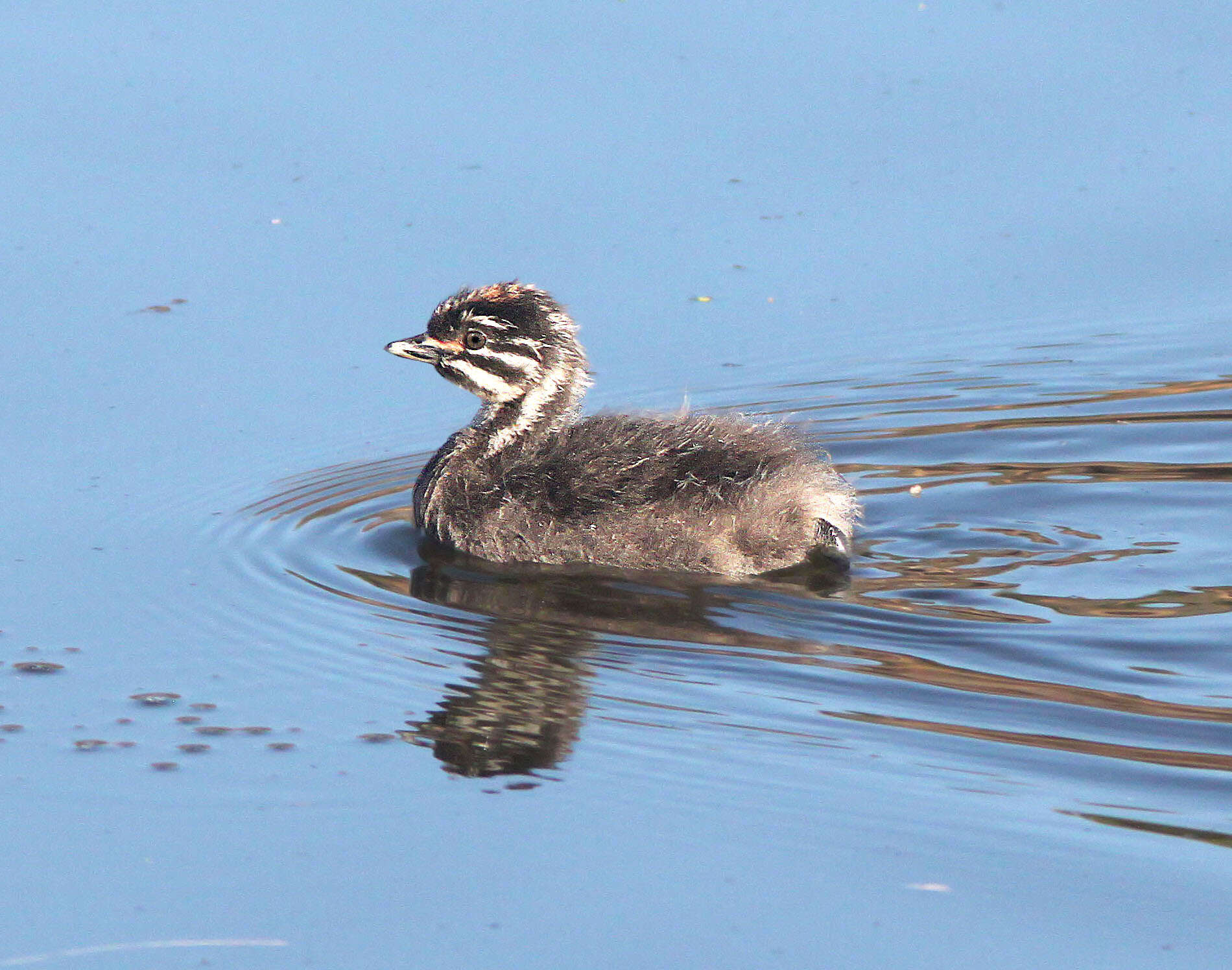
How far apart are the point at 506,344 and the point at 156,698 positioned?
130 inches

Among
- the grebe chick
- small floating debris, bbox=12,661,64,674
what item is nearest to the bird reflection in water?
the grebe chick

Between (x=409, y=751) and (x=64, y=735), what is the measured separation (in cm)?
127

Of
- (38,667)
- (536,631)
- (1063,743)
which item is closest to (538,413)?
(536,631)

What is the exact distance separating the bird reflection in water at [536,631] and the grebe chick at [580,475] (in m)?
0.12

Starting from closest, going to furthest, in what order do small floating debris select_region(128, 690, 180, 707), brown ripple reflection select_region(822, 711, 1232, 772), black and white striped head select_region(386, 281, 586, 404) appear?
brown ripple reflection select_region(822, 711, 1232, 772)
small floating debris select_region(128, 690, 180, 707)
black and white striped head select_region(386, 281, 586, 404)

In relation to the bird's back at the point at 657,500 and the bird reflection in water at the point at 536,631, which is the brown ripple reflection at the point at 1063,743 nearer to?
the bird reflection in water at the point at 536,631

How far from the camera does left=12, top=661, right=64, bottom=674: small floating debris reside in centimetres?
759

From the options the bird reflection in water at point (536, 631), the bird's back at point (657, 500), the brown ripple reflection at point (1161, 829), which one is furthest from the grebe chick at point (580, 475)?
the brown ripple reflection at point (1161, 829)

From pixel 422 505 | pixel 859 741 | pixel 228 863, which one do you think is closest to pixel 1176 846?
pixel 859 741

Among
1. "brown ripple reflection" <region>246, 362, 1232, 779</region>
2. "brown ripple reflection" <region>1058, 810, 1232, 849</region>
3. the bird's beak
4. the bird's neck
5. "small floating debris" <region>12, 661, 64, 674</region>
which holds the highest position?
the bird's beak

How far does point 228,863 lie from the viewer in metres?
5.98

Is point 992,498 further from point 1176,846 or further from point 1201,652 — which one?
point 1176,846

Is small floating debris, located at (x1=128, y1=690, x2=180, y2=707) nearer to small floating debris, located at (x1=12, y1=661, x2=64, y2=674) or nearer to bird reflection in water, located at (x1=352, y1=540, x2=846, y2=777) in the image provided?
A: small floating debris, located at (x1=12, y1=661, x2=64, y2=674)

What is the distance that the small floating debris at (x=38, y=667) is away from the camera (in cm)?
759
